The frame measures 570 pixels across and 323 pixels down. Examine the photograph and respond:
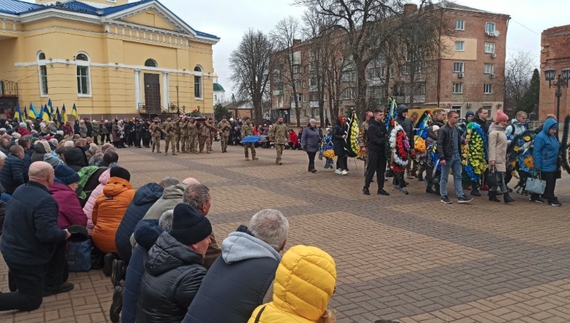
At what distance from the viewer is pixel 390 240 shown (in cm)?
714

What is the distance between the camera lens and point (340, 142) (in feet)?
47.3

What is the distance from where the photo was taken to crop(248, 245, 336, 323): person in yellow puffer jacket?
2.17 metres

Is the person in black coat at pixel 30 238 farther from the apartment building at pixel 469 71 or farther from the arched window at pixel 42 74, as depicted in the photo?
the apartment building at pixel 469 71

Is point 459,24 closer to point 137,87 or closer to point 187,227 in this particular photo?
point 137,87

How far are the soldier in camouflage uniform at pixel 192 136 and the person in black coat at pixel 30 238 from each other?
58.2 feet

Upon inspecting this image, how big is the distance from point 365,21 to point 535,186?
2080 cm

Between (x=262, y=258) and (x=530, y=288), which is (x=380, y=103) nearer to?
(x=530, y=288)

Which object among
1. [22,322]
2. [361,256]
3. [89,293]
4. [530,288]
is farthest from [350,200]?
[22,322]

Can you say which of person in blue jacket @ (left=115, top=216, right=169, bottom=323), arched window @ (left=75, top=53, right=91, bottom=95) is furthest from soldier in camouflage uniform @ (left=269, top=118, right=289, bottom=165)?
arched window @ (left=75, top=53, right=91, bottom=95)

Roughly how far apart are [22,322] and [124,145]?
2536cm

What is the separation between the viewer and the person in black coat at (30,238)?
4648 millimetres

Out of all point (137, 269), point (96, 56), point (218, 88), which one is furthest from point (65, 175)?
point (218, 88)

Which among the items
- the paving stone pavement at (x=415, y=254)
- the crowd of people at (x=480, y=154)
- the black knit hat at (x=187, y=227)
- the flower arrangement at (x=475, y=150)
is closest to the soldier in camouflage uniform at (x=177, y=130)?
the paving stone pavement at (x=415, y=254)

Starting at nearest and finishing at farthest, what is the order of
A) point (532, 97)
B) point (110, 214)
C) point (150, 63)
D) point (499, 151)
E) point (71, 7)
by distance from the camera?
point (110, 214), point (499, 151), point (71, 7), point (150, 63), point (532, 97)
